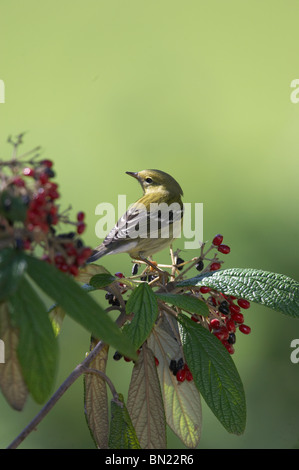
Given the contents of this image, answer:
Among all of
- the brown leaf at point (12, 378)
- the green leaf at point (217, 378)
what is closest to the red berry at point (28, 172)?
the brown leaf at point (12, 378)

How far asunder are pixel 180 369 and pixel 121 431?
0.54 ft

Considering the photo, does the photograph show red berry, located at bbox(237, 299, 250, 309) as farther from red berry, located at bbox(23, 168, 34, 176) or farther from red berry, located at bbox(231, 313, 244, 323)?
red berry, located at bbox(23, 168, 34, 176)

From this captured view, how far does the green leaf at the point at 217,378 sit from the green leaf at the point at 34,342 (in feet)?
0.98

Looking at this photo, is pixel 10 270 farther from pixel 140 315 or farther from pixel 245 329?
pixel 245 329

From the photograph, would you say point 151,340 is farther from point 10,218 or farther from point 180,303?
point 10,218

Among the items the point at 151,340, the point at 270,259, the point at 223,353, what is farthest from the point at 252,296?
the point at 270,259

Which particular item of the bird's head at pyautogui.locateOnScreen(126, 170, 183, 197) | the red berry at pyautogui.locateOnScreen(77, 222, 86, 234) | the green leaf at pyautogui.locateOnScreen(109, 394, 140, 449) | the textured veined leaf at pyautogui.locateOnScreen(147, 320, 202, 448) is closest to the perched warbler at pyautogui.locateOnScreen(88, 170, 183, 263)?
the bird's head at pyautogui.locateOnScreen(126, 170, 183, 197)

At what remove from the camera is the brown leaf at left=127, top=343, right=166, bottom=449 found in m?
0.90

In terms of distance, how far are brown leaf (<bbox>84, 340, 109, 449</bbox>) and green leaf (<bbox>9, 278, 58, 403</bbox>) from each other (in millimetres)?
315

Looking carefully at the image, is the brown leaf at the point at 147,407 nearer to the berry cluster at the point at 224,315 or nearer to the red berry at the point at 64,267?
the berry cluster at the point at 224,315

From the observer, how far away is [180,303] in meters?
0.82

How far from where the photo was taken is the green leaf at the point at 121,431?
797 mm

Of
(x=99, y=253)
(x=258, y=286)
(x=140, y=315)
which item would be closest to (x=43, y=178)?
(x=140, y=315)

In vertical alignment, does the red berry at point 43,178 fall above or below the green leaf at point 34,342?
above
